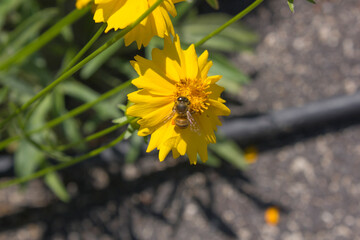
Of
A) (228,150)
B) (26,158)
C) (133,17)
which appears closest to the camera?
(133,17)

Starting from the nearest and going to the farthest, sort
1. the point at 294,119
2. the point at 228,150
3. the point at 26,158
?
1. the point at 26,158
2. the point at 228,150
3. the point at 294,119

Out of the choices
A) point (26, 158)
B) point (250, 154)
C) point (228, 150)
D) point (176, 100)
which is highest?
point (176, 100)

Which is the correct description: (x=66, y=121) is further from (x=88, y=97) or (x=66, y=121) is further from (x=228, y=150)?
(x=228, y=150)

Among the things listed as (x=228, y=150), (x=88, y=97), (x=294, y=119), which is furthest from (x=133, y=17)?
(x=294, y=119)

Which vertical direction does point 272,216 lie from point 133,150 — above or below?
below

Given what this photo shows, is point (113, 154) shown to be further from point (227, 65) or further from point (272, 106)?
point (272, 106)

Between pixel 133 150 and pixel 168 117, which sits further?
pixel 133 150

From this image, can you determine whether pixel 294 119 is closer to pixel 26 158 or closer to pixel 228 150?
pixel 228 150

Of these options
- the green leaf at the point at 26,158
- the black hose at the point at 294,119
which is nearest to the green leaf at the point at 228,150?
the black hose at the point at 294,119
